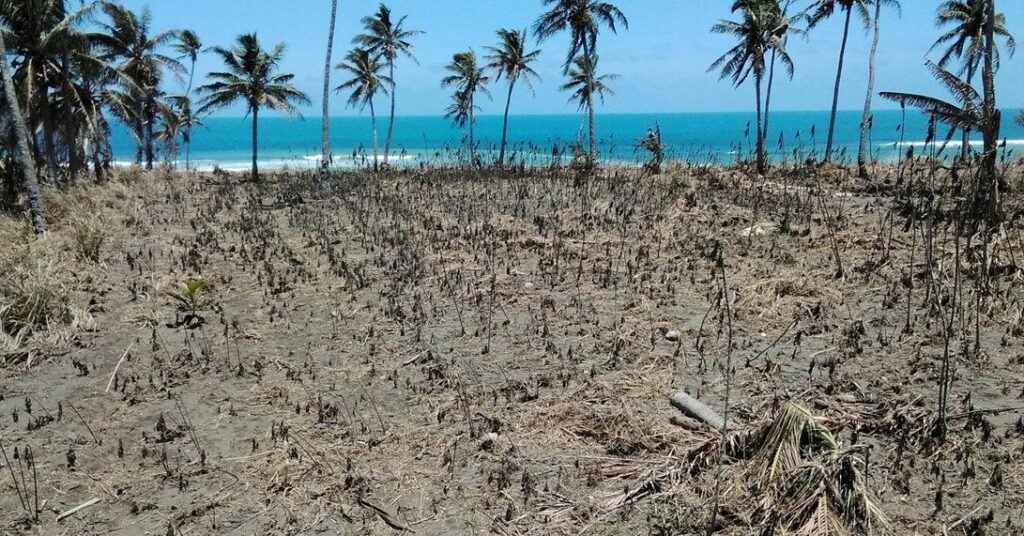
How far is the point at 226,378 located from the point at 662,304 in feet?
18.5

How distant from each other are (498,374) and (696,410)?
2.20 metres

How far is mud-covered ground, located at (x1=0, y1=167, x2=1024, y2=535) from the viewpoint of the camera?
491 cm

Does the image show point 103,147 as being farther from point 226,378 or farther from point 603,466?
point 603,466

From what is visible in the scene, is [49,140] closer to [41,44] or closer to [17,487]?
[41,44]

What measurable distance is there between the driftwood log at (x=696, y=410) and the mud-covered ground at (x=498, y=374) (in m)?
0.17

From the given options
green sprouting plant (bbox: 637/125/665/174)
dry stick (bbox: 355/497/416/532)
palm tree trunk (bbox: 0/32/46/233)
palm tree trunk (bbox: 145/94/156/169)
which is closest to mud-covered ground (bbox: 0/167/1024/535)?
dry stick (bbox: 355/497/416/532)

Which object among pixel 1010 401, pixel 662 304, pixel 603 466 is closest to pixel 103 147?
pixel 662 304

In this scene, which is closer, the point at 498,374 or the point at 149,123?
the point at 498,374

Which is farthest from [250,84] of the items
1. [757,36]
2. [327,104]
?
[757,36]

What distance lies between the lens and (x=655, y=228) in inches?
515

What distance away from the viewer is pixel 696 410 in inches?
233

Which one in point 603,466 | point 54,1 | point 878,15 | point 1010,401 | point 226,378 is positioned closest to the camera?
point 603,466

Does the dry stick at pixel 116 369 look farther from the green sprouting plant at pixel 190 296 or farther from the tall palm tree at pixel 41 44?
the tall palm tree at pixel 41 44

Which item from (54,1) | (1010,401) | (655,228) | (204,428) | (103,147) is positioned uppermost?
(54,1)
